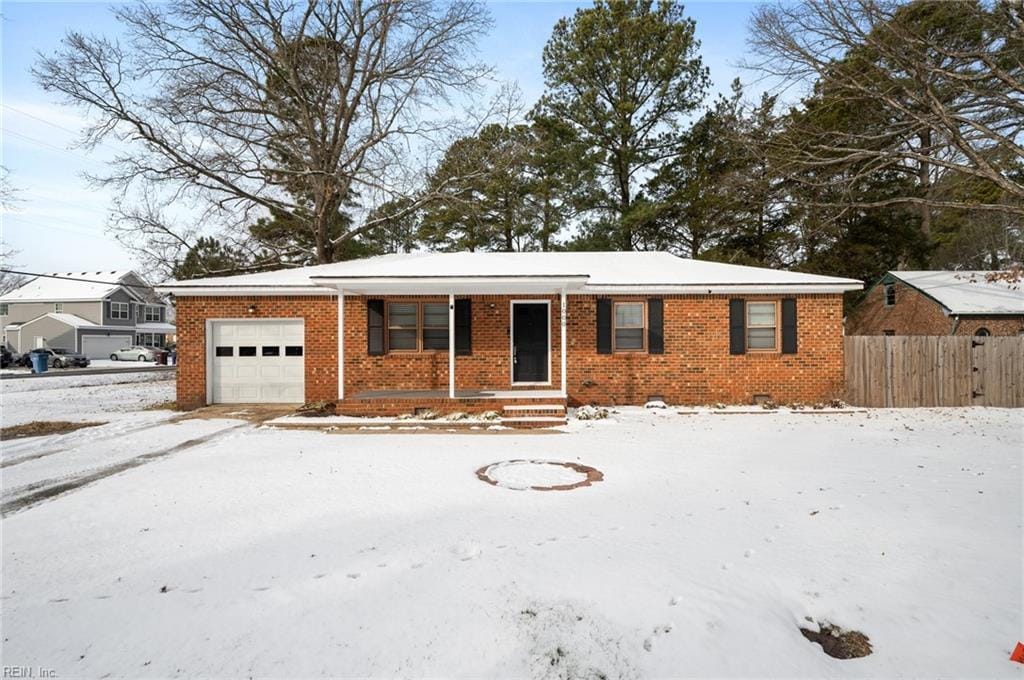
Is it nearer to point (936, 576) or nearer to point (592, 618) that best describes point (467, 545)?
point (592, 618)

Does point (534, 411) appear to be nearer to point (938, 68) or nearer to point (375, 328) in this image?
point (375, 328)

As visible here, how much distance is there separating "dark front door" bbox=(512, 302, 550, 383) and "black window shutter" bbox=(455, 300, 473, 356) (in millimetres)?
1072

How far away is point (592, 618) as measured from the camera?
301cm

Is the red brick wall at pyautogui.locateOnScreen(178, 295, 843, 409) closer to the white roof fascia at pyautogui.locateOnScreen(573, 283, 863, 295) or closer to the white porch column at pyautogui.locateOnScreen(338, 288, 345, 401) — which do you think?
the white roof fascia at pyautogui.locateOnScreen(573, 283, 863, 295)

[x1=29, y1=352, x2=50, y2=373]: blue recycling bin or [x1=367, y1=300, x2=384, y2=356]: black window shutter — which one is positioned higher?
[x1=367, y1=300, x2=384, y2=356]: black window shutter

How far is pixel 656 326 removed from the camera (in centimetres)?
1188

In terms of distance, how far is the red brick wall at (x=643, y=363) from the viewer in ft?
38.9

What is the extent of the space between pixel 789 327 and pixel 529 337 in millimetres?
6305

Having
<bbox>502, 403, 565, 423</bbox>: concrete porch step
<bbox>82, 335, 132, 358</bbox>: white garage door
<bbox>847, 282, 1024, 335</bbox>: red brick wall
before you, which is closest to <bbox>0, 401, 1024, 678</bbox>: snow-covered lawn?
<bbox>502, 403, 565, 423</bbox>: concrete porch step

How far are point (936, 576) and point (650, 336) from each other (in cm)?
851

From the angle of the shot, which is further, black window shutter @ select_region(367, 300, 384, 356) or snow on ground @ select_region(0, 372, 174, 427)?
black window shutter @ select_region(367, 300, 384, 356)

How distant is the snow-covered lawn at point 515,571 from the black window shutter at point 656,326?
17.4 feet

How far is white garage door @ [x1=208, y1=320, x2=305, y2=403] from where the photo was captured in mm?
12227

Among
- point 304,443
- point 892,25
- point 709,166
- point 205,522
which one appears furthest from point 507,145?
point 205,522
